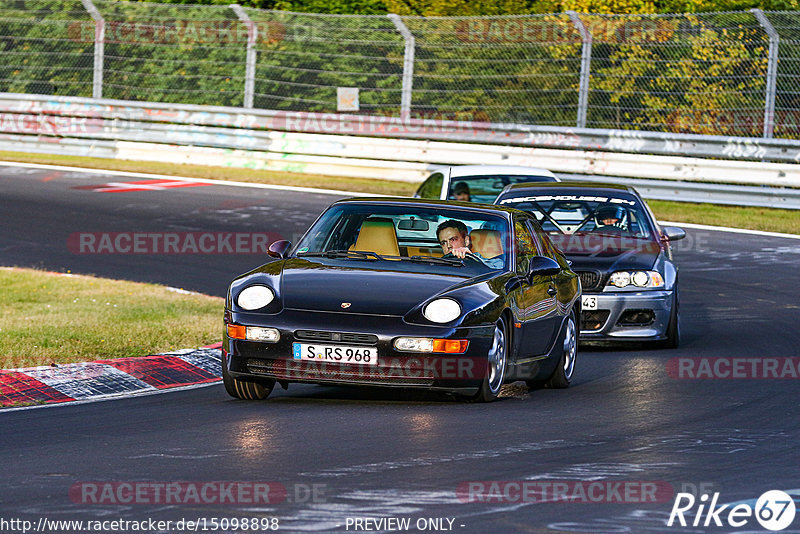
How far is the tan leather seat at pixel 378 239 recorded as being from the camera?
980 cm

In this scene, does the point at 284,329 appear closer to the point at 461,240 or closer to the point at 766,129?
the point at 461,240

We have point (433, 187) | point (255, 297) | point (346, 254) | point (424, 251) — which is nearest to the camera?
point (255, 297)

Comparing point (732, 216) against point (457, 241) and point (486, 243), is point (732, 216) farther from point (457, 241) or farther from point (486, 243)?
point (457, 241)

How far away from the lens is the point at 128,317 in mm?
12672

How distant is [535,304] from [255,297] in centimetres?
203

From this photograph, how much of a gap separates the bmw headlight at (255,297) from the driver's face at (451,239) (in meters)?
1.50

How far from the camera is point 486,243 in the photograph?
980cm

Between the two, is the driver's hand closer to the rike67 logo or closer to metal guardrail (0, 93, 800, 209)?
the rike67 logo

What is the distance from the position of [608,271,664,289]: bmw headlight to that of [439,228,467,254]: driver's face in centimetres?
299

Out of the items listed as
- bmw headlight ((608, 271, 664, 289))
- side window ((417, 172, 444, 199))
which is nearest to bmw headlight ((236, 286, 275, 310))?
bmw headlight ((608, 271, 664, 289))

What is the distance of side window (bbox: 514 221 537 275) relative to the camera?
9.85 meters

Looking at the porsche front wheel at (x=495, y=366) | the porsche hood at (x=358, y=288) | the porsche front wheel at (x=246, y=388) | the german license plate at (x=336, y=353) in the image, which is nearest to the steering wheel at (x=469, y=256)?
the porsche hood at (x=358, y=288)

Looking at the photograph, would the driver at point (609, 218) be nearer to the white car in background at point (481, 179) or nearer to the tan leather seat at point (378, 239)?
the white car in background at point (481, 179)

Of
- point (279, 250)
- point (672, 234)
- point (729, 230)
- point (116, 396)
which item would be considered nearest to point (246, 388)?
point (116, 396)
